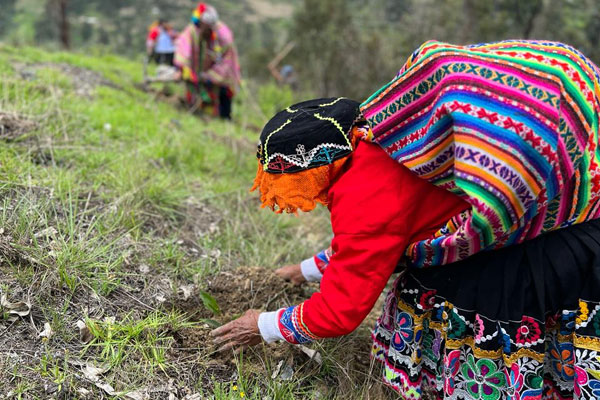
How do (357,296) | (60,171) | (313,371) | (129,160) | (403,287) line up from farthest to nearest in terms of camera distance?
(129,160) → (60,171) → (313,371) → (403,287) → (357,296)

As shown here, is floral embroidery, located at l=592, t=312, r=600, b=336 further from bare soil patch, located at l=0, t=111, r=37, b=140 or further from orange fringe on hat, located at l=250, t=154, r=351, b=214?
bare soil patch, located at l=0, t=111, r=37, b=140

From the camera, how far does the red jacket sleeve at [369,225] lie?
4.42 feet

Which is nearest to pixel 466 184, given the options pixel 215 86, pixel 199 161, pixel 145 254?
pixel 145 254

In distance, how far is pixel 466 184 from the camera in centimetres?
118

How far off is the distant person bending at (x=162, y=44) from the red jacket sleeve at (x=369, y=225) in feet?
29.9

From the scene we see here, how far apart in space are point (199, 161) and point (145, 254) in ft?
4.48

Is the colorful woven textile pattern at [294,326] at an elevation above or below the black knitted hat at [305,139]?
below

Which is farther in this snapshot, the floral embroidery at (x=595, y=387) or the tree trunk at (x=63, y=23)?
the tree trunk at (x=63, y=23)

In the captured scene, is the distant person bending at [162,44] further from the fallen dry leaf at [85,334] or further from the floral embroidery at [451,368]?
the floral embroidery at [451,368]

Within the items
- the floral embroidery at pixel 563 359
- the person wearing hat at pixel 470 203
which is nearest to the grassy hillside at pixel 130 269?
the person wearing hat at pixel 470 203

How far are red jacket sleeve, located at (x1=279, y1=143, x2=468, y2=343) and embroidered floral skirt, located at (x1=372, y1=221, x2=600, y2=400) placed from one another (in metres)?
0.21

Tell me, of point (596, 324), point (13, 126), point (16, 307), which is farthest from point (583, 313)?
point (13, 126)

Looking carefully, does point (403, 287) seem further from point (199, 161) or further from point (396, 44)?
point (396, 44)

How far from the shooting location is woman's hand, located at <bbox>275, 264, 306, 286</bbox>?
2211 millimetres
